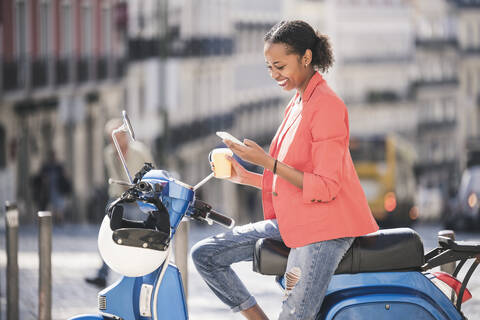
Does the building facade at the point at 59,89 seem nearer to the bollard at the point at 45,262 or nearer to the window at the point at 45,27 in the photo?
the window at the point at 45,27

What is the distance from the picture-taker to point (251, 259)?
585cm

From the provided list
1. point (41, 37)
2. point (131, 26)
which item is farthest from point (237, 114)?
point (41, 37)

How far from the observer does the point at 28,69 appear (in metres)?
39.8

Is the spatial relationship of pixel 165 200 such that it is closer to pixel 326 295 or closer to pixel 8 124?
pixel 326 295

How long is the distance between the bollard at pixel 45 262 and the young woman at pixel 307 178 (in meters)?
2.64

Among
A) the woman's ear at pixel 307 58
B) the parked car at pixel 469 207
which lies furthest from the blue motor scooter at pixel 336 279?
the parked car at pixel 469 207

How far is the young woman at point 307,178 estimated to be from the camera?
17.8ft

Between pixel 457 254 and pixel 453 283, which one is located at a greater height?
pixel 457 254

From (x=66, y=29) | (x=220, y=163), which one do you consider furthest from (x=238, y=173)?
(x=66, y=29)

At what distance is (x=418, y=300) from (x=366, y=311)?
23 centimetres

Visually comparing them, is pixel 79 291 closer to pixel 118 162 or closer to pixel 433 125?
pixel 118 162

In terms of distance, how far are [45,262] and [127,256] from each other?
3.00 meters

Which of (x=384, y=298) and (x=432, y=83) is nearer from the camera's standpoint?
(x=384, y=298)

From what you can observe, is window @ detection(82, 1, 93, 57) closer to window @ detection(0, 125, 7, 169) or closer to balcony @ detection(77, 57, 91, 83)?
balcony @ detection(77, 57, 91, 83)
